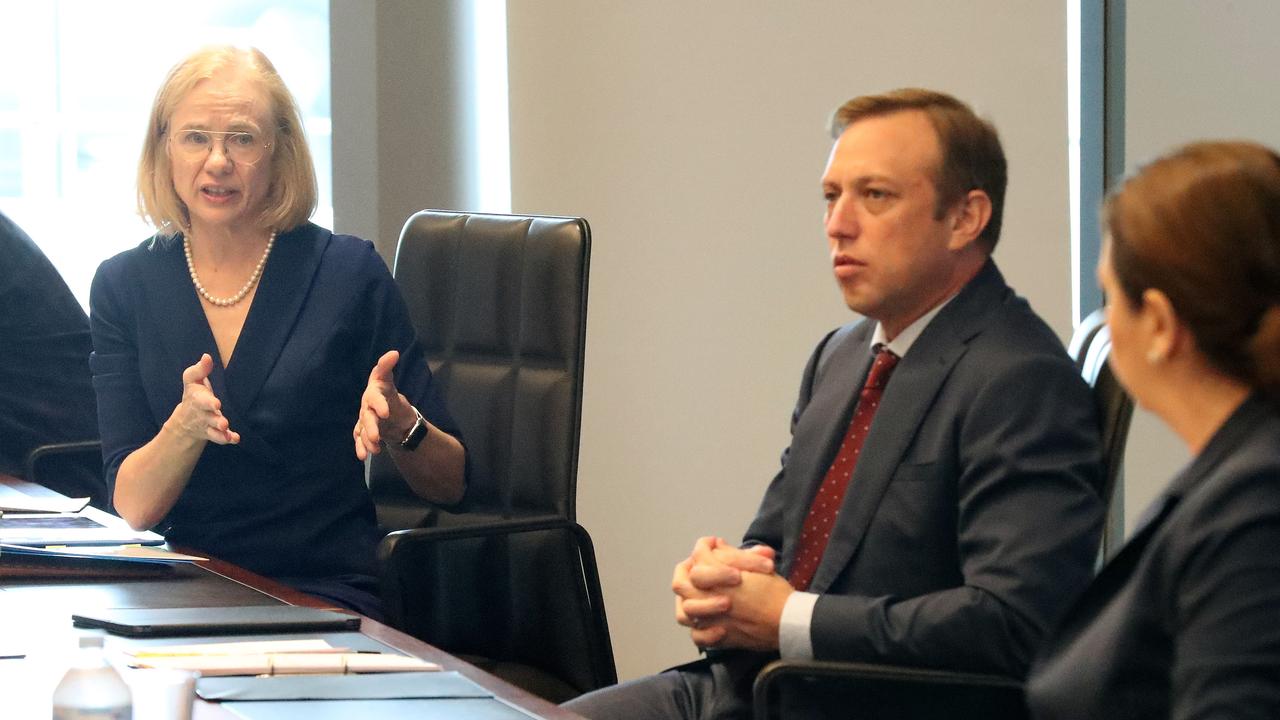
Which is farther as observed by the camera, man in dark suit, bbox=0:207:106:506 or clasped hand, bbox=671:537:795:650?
man in dark suit, bbox=0:207:106:506

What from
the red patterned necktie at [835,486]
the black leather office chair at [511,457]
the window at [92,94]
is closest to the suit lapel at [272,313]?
the black leather office chair at [511,457]

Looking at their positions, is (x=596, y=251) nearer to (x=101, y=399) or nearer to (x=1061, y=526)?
(x=101, y=399)

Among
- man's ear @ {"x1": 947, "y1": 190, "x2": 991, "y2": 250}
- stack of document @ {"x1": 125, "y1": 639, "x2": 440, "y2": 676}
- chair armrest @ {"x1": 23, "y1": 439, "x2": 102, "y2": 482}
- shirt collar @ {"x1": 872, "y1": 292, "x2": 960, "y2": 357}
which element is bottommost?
chair armrest @ {"x1": 23, "y1": 439, "x2": 102, "y2": 482}

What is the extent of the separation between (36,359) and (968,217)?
7.62ft

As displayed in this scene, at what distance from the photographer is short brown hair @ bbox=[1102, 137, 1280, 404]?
1217mm

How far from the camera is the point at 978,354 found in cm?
190

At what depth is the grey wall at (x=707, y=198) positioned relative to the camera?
12.3 ft

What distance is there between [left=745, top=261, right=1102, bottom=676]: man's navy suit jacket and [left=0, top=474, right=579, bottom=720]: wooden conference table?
0.50 meters

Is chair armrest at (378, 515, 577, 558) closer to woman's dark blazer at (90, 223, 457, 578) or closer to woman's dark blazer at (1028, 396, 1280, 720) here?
woman's dark blazer at (90, 223, 457, 578)

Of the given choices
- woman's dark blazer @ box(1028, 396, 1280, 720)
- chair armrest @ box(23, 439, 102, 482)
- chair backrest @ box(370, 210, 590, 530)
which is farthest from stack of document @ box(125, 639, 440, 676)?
chair armrest @ box(23, 439, 102, 482)

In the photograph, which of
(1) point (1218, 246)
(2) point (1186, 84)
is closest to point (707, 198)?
(2) point (1186, 84)

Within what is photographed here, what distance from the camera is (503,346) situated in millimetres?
2838

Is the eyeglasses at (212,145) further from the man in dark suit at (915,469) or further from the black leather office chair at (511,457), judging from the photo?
the man in dark suit at (915,469)

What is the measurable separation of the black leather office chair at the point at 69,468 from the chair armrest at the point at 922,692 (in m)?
2.03
